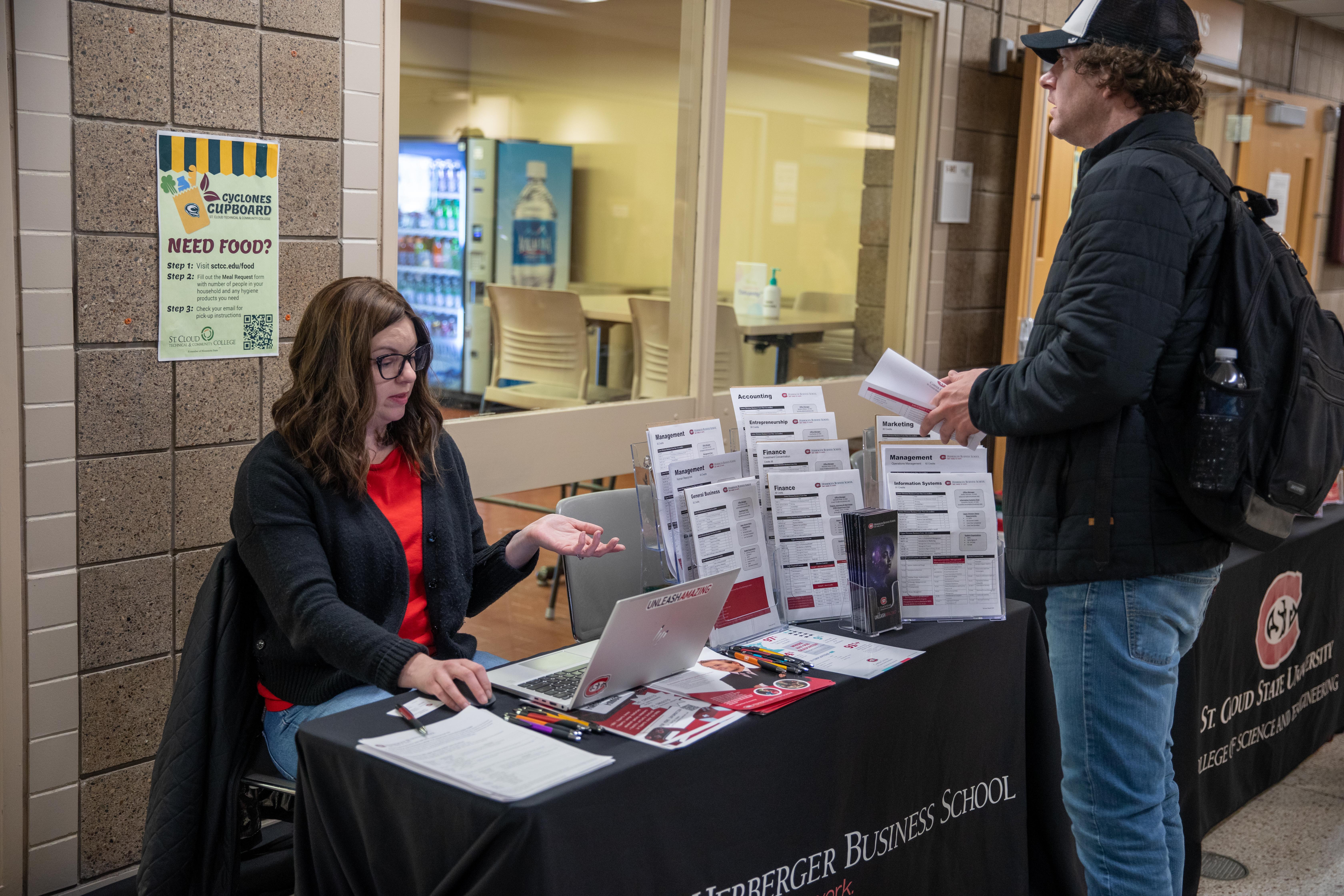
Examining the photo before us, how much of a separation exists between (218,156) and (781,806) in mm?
1629

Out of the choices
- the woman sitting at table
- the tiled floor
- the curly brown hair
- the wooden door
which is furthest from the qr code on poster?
the wooden door

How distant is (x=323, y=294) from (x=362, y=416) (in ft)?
0.70

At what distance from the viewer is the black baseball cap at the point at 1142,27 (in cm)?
162

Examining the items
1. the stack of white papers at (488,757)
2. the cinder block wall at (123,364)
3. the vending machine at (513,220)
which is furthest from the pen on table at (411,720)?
the vending machine at (513,220)

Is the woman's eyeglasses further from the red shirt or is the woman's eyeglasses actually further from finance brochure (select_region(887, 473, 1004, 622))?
finance brochure (select_region(887, 473, 1004, 622))

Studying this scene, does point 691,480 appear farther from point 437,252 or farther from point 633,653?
point 437,252

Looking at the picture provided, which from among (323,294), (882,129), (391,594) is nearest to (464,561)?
(391,594)

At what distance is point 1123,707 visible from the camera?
1.63 m

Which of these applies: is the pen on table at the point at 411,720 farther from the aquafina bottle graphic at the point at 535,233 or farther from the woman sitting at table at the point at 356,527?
the aquafina bottle graphic at the point at 535,233

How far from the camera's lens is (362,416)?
1803mm

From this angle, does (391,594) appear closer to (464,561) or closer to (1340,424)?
(464,561)

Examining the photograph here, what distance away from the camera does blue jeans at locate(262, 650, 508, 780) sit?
1.77 metres

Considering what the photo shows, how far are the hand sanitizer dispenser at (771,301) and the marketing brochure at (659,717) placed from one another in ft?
8.49

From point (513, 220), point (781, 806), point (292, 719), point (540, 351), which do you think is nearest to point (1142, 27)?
point (781, 806)
